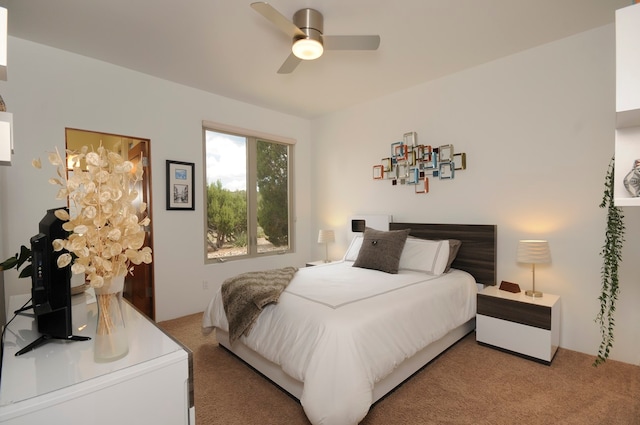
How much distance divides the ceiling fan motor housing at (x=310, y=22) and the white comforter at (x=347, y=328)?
1.90 m

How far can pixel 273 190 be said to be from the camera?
4672 millimetres

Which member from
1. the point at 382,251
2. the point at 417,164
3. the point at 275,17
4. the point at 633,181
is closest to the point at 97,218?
the point at 275,17

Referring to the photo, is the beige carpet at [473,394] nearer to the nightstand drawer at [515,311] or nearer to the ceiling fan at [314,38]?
the nightstand drawer at [515,311]

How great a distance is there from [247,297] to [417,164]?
8.19ft

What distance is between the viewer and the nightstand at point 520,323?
8.00 ft

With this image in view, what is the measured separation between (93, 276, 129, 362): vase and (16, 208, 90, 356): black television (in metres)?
0.26

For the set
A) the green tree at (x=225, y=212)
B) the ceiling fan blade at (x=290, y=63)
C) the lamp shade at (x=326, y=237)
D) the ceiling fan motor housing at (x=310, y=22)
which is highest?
the ceiling fan motor housing at (x=310, y=22)

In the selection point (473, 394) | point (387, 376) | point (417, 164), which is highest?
point (417, 164)

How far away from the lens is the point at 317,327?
181 centimetres

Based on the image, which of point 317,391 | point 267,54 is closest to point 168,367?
point 317,391

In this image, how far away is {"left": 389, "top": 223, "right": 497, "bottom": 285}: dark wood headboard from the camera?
306 centimetres

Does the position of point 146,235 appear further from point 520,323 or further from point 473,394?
point 520,323

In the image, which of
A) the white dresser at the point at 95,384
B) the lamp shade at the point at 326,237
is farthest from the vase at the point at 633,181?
the lamp shade at the point at 326,237

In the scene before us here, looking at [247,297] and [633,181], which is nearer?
[633,181]
